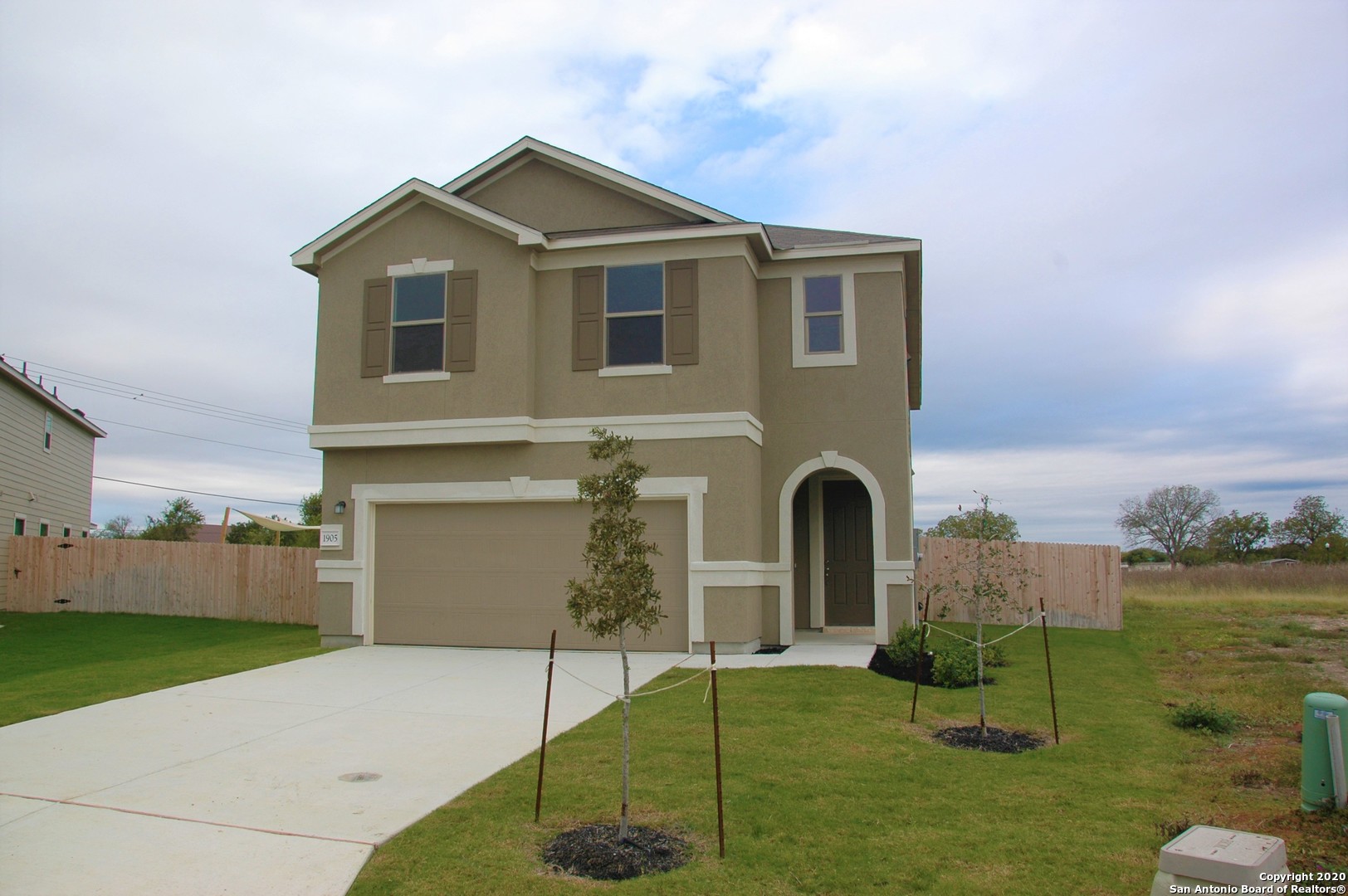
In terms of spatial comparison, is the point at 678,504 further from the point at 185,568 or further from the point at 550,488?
the point at 185,568

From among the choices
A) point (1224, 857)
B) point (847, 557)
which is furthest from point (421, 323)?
point (1224, 857)

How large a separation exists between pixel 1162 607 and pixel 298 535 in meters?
36.6

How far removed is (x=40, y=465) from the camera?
25609 millimetres

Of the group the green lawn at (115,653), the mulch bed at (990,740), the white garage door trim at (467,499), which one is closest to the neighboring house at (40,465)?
the green lawn at (115,653)

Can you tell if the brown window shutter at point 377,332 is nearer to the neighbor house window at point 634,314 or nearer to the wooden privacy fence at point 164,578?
the neighbor house window at point 634,314

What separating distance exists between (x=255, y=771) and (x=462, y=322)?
8.31 m

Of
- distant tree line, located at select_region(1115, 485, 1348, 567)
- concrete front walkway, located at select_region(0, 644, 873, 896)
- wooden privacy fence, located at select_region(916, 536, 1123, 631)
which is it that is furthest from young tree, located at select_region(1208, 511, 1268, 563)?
concrete front walkway, located at select_region(0, 644, 873, 896)

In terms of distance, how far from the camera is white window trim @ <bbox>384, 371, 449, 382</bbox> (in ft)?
46.7

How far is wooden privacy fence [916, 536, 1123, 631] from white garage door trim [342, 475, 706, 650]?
6542 millimetres

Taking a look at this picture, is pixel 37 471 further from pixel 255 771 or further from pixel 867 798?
pixel 867 798

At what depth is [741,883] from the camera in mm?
4996

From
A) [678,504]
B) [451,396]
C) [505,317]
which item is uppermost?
[505,317]

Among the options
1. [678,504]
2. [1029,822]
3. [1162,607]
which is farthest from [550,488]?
[1162,607]

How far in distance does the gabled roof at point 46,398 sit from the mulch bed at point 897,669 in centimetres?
2256
